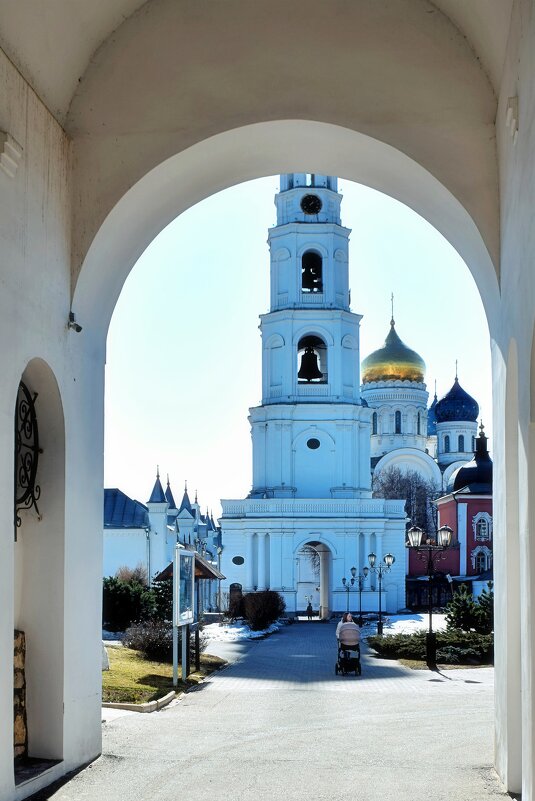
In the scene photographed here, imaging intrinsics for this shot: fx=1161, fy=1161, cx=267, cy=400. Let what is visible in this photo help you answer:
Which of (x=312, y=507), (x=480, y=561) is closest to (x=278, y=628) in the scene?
(x=312, y=507)

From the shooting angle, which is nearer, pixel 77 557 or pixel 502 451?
pixel 502 451

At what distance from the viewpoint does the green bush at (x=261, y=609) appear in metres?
45.9

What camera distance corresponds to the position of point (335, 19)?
31.4 feet

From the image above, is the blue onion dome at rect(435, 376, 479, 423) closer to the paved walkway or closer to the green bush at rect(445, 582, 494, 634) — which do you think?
the green bush at rect(445, 582, 494, 634)

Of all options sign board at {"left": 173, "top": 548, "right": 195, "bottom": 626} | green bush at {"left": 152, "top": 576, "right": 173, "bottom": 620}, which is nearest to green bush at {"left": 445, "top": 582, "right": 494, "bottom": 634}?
green bush at {"left": 152, "top": 576, "right": 173, "bottom": 620}

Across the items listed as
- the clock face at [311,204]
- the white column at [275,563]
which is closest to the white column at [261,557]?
the white column at [275,563]

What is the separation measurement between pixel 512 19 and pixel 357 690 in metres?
13.1

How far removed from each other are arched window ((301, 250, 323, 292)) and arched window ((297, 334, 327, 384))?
271cm

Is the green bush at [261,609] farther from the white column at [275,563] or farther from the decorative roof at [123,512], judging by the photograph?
the decorative roof at [123,512]

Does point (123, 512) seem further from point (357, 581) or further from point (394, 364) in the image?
point (394, 364)

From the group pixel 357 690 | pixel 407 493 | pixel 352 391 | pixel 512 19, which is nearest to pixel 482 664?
pixel 357 690

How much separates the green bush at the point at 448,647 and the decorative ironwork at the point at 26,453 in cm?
1824

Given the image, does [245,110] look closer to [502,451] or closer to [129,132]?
[129,132]

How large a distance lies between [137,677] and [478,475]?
182 ft
